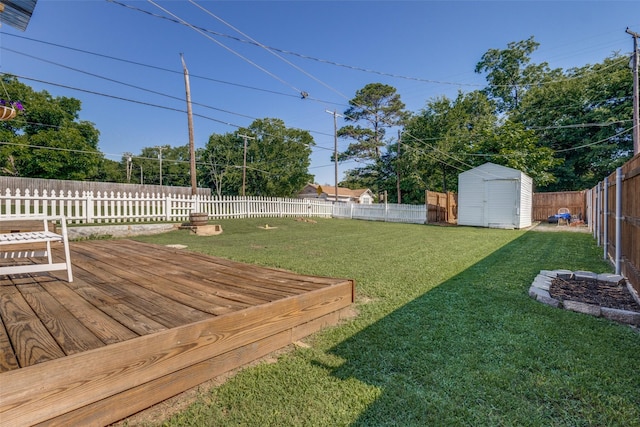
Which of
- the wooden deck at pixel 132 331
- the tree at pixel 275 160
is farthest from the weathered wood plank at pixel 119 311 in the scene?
the tree at pixel 275 160

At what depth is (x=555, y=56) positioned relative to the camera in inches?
834

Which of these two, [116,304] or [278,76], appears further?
[278,76]

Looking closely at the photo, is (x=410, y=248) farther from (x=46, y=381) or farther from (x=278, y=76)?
(x=278, y=76)

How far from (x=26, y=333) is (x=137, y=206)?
27.6 feet

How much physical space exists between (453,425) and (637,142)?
16.5m

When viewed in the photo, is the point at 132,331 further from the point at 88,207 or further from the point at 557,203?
the point at 557,203

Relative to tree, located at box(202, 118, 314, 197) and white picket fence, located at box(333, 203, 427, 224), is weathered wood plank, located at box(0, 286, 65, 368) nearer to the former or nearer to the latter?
white picket fence, located at box(333, 203, 427, 224)

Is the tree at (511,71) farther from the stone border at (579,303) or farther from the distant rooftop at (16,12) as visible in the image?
the distant rooftop at (16,12)

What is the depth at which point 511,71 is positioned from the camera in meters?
24.6

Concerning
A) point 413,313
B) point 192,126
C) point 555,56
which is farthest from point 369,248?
point 555,56

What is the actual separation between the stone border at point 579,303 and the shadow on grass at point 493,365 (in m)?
0.12

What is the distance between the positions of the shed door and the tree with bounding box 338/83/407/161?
13.7 metres

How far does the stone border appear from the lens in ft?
7.32

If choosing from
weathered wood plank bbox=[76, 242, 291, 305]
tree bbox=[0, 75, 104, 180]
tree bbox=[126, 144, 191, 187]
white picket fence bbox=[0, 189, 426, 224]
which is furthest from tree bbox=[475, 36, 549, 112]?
tree bbox=[126, 144, 191, 187]
